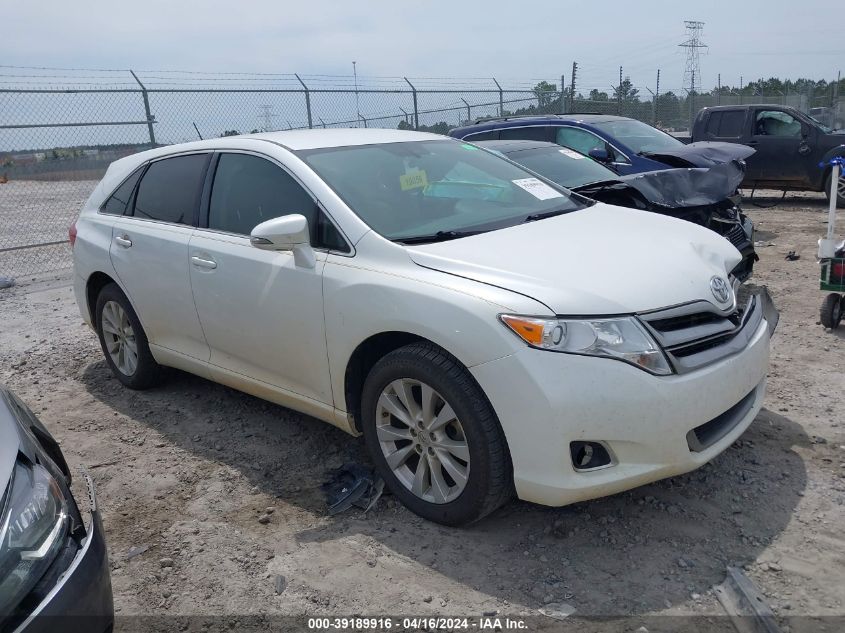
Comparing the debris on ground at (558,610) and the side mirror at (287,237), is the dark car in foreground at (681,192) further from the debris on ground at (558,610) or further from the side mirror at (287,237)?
the debris on ground at (558,610)

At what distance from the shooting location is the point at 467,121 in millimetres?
16891

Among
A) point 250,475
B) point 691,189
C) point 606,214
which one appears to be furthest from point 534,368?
point 691,189

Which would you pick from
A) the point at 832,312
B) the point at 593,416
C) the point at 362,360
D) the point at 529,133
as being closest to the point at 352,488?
the point at 362,360

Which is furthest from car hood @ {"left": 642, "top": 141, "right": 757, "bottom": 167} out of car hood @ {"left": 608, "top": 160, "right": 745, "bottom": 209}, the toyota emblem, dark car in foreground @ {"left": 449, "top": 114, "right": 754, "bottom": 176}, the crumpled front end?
the toyota emblem

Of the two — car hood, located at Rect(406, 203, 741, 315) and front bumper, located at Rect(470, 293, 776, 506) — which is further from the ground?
car hood, located at Rect(406, 203, 741, 315)

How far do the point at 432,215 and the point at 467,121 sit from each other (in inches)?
540

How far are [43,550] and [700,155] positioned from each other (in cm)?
760

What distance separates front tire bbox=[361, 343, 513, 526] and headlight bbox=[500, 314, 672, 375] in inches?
13.0

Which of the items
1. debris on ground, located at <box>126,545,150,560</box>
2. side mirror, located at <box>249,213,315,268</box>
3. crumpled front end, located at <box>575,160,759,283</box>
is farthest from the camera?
crumpled front end, located at <box>575,160,759,283</box>

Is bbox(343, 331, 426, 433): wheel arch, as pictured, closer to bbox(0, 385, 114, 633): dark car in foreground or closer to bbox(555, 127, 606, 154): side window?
bbox(0, 385, 114, 633): dark car in foreground

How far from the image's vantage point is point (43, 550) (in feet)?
6.54

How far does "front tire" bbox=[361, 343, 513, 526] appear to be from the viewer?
2994 millimetres

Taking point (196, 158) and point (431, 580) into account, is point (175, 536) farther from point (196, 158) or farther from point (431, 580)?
point (196, 158)

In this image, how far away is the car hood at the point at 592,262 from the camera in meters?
2.94
